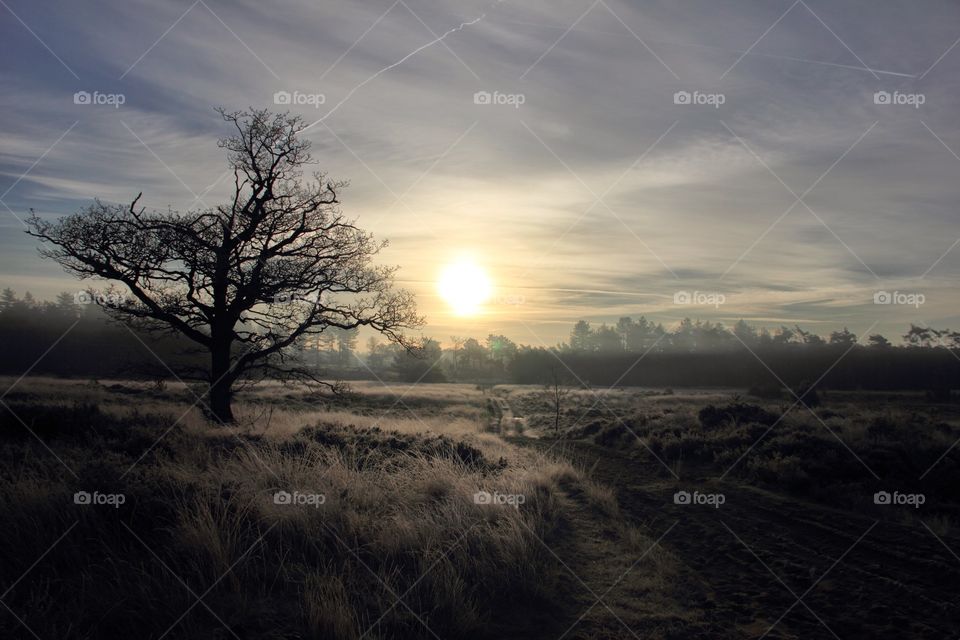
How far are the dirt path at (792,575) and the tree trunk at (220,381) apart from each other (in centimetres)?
1126

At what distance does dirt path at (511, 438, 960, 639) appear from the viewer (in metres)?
4.47

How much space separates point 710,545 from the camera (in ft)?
21.2

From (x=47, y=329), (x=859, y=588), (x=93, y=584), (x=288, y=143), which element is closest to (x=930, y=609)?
(x=859, y=588)

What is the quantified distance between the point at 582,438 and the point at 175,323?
14.7m

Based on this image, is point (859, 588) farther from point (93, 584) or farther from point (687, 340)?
point (687, 340)
